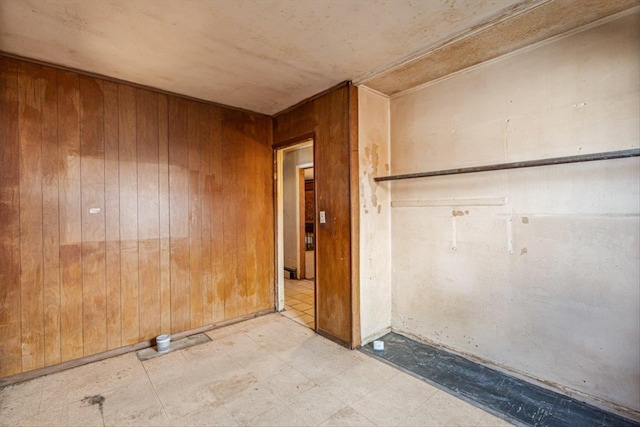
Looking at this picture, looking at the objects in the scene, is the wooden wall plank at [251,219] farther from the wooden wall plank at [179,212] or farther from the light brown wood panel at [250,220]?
the wooden wall plank at [179,212]

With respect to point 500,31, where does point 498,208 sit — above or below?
below

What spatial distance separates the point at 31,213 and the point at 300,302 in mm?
2966

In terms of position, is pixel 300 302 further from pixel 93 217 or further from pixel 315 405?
pixel 93 217

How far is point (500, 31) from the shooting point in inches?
76.6

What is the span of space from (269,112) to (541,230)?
298 cm

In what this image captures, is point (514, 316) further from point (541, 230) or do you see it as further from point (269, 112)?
point (269, 112)

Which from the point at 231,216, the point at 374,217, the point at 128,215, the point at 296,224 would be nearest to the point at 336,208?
the point at 374,217

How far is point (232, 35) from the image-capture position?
1983 millimetres

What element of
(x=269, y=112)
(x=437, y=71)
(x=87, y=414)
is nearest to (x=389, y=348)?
(x=87, y=414)

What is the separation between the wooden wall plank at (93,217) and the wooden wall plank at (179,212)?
22.1 inches

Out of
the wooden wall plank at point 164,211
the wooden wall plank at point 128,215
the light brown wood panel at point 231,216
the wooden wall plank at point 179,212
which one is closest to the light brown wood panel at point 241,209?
the light brown wood panel at point 231,216

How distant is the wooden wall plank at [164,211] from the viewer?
288 centimetres

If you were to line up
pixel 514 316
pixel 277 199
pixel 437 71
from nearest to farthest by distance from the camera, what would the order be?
pixel 514 316, pixel 437 71, pixel 277 199

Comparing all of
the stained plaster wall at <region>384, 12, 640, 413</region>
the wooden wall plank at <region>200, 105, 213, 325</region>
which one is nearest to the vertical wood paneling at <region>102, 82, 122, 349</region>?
the wooden wall plank at <region>200, 105, 213, 325</region>
